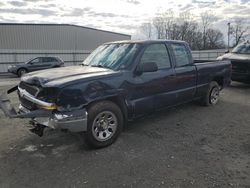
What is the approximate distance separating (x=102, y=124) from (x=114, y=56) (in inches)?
58.2

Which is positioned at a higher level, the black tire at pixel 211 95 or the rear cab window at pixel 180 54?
the rear cab window at pixel 180 54

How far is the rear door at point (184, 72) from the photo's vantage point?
562 centimetres

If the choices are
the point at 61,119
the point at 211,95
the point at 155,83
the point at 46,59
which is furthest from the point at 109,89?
the point at 46,59

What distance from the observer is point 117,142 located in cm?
448

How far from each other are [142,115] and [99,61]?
1428 mm

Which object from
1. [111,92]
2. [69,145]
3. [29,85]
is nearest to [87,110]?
[111,92]

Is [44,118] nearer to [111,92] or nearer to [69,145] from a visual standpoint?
[69,145]

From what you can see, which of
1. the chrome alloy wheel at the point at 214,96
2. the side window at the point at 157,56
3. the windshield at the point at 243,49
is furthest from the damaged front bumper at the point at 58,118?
the windshield at the point at 243,49

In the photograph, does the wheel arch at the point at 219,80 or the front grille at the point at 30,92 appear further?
the wheel arch at the point at 219,80

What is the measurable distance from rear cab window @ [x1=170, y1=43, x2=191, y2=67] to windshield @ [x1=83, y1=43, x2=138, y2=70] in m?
1.19

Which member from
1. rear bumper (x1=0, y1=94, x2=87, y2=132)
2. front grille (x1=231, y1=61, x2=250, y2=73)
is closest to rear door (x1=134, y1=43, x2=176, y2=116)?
rear bumper (x1=0, y1=94, x2=87, y2=132)

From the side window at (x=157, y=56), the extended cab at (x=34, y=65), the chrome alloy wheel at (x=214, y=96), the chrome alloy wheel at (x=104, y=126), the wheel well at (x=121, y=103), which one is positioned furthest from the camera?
the extended cab at (x=34, y=65)

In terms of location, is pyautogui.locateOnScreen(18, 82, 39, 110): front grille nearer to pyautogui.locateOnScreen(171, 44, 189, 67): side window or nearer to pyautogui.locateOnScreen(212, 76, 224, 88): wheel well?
pyautogui.locateOnScreen(171, 44, 189, 67): side window

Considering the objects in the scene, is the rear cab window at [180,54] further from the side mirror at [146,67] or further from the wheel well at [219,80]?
the wheel well at [219,80]
